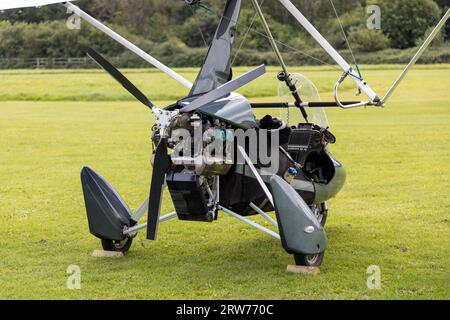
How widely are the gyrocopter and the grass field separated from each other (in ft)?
1.74

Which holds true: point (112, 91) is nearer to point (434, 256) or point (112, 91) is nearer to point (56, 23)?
point (56, 23)

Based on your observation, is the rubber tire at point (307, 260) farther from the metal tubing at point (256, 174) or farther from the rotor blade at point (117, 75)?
the rotor blade at point (117, 75)

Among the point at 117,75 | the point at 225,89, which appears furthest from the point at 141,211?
the point at 225,89

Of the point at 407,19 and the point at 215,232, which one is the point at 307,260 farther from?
the point at 407,19

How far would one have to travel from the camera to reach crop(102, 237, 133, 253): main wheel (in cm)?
931

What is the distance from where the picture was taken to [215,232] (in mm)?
10984

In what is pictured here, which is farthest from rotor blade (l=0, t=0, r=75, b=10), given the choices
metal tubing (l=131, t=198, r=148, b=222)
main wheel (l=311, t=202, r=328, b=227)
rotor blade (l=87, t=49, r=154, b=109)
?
main wheel (l=311, t=202, r=328, b=227)

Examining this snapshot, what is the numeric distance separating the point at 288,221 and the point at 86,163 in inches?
471

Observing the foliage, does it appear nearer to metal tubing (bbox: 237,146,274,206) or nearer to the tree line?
the tree line

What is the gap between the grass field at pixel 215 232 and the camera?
787cm

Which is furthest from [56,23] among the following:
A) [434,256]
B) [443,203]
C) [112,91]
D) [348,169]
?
[434,256]

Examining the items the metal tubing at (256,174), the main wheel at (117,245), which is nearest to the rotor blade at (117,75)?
the metal tubing at (256,174)

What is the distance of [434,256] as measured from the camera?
9195 millimetres

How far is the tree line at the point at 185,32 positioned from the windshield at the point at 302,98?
32.3m
